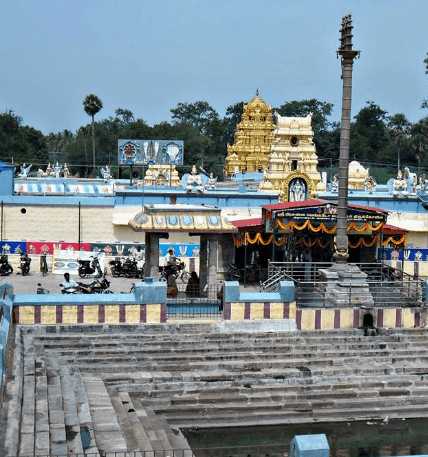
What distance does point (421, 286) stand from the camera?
21891 mm

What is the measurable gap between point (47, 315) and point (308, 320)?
21.0 feet

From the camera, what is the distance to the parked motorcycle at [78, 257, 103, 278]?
97.0 ft

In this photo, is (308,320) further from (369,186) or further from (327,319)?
(369,186)

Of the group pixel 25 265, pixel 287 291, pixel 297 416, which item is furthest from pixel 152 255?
pixel 25 265

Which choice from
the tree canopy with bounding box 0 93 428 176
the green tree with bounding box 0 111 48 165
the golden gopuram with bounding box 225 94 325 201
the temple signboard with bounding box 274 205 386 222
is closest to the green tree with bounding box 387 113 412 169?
the tree canopy with bounding box 0 93 428 176

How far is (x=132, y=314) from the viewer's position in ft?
63.5

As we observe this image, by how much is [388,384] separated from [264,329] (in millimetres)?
3607

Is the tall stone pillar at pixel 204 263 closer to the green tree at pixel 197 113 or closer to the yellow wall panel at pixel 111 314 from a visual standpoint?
the yellow wall panel at pixel 111 314

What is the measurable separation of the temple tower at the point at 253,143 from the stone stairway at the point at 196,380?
4126 cm

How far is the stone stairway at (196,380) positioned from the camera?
550 inches

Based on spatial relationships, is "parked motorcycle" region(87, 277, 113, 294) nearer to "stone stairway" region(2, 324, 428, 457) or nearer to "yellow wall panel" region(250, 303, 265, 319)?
"stone stairway" region(2, 324, 428, 457)

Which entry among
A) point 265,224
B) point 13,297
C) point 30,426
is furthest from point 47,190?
point 30,426

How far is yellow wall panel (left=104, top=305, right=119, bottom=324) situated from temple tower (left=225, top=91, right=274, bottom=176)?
41.1m

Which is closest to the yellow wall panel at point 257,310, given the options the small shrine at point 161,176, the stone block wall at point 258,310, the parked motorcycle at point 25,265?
the stone block wall at point 258,310
